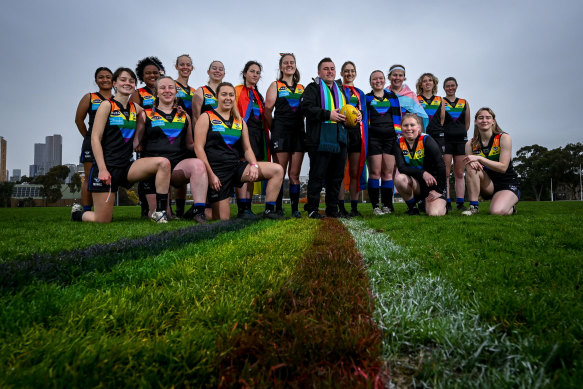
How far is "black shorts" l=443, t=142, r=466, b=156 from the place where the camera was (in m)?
7.95

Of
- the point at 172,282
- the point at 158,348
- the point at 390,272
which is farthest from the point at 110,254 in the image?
the point at 390,272

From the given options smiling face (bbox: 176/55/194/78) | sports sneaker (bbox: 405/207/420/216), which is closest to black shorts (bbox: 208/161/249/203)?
smiling face (bbox: 176/55/194/78)

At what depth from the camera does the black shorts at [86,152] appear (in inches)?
230

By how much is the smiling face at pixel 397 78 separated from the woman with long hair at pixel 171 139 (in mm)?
4453

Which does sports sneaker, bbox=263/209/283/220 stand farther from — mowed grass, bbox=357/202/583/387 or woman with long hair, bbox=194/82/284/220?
mowed grass, bbox=357/202/583/387

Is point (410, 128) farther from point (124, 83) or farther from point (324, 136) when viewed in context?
point (124, 83)

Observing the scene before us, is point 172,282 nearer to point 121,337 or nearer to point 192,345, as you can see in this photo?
point 121,337

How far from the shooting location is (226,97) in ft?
18.2

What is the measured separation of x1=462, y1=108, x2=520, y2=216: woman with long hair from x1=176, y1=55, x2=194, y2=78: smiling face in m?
5.72

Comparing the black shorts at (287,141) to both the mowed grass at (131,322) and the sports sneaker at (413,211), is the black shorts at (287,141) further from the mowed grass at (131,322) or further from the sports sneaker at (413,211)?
the mowed grass at (131,322)

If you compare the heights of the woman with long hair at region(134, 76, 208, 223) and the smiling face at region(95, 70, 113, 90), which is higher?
the smiling face at region(95, 70, 113, 90)

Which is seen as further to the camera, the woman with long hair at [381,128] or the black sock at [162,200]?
the woman with long hair at [381,128]

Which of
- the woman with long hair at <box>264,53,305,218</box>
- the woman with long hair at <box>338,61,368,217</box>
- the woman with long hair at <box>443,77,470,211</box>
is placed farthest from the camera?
the woman with long hair at <box>443,77,470,211</box>

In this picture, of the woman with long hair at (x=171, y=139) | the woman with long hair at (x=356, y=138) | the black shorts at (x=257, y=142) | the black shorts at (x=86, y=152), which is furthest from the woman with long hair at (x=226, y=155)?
the black shorts at (x=86, y=152)
